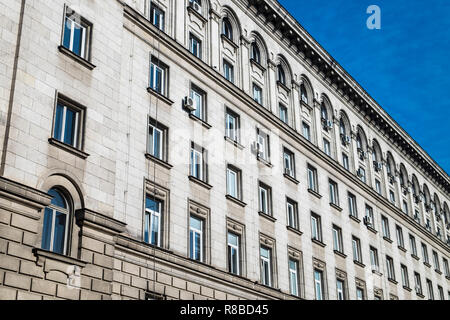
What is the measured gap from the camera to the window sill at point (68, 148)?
1838 centimetres

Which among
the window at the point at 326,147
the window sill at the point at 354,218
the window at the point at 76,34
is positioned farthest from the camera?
the window at the point at 326,147

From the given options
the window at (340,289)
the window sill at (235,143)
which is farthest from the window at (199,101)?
the window at (340,289)

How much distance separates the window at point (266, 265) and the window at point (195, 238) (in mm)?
4201

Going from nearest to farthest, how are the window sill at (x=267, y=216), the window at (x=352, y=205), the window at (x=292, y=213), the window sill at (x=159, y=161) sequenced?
the window sill at (x=159, y=161), the window sill at (x=267, y=216), the window at (x=292, y=213), the window at (x=352, y=205)

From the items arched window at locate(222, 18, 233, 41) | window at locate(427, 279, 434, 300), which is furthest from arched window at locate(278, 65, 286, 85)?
window at locate(427, 279, 434, 300)

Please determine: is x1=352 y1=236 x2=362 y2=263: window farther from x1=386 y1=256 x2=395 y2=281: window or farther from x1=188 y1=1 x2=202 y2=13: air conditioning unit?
x1=188 y1=1 x2=202 y2=13: air conditioning unit

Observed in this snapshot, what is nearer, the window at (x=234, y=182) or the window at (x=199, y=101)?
the window at (x=199, y=101)

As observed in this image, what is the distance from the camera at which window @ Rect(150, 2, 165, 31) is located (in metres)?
26.1

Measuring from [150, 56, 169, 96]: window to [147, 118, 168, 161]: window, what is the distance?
4.77 ft

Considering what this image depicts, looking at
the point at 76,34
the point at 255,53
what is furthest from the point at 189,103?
the point at 255,53

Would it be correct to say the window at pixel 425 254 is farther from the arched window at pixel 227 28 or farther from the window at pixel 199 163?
the window at pixel 199 163

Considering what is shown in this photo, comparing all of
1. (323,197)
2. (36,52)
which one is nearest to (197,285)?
(36,52)
